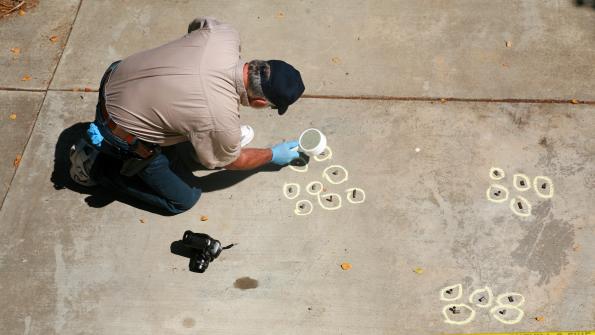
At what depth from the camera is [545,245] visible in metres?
3.34

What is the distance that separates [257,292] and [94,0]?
117 inches

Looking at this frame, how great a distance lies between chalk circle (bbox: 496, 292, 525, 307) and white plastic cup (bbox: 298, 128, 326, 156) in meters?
1.43

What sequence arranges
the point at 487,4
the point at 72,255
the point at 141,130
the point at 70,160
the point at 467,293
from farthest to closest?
the point at 487,4
the point at 70,160
the point at 72,255
the point at 467,293
the point at 141,130

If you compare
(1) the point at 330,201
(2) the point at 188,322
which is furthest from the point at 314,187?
(2) the point at 188,322

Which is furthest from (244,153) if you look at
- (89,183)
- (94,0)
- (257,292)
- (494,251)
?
(94,0)

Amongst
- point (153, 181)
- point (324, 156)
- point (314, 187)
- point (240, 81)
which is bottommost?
point (153, 181)

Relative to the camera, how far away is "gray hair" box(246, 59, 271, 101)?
278 centimetres

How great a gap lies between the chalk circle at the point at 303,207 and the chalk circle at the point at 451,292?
0.96 meters

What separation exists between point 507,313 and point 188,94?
220cm

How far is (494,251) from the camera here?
3.34 meters

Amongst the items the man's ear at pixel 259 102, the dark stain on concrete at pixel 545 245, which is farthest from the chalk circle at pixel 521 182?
the man's ear at pixel 259 102

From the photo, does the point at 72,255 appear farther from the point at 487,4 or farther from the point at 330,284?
the point at 487,4

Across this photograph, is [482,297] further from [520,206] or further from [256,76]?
[256,76]

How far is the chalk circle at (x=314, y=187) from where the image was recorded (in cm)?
361
